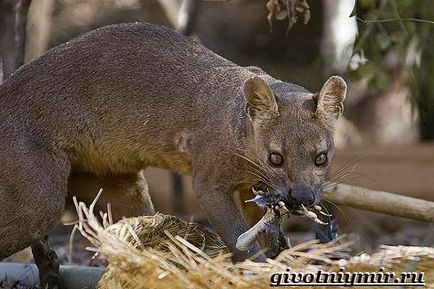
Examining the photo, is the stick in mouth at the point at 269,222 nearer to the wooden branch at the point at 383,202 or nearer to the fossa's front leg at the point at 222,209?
the fossa's front leg at the point at 222,209

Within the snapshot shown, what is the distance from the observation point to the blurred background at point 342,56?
7234 mm

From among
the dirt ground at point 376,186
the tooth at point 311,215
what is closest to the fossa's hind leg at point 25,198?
the tooth at point 311,215

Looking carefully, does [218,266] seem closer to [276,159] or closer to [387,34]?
[276,159]

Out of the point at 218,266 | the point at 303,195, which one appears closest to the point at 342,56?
the point at 303,195

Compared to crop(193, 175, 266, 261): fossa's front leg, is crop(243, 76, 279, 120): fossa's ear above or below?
above

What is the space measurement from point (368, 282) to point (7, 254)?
2446mm

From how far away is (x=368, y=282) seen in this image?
3801mm

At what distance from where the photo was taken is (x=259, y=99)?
5.29m

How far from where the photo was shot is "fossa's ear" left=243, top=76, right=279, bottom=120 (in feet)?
17.2

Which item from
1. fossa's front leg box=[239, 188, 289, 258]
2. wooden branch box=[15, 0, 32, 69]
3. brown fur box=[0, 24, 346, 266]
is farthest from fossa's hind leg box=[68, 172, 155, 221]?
wooden branch box=[15, 0, 32, 69]

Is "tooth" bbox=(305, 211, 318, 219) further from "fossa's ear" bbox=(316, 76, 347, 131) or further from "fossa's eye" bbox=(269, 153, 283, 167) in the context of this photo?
"fossa's ear" bbox=(316, 76, 347, 131)

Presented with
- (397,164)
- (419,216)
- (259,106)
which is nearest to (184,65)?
(259,106)

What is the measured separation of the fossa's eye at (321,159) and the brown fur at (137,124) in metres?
0.05

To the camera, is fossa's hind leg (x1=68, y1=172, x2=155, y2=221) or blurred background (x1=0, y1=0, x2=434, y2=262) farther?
blurred background (x1=0, y1=0, x2=434, y2=262)
